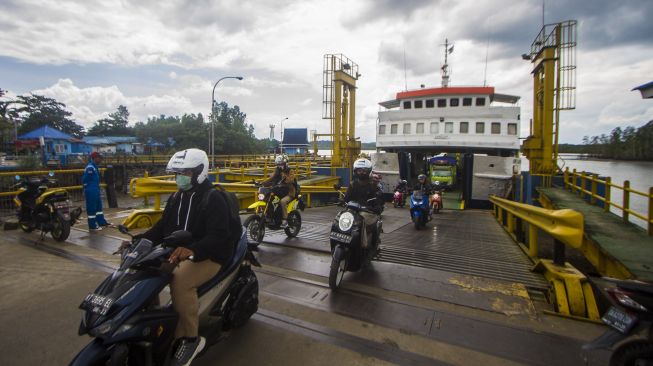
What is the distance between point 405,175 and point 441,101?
457 centimetres

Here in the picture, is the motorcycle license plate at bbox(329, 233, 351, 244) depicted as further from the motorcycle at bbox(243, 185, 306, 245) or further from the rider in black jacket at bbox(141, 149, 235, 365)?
the motorcycle at bbox(243, 185, 306, 245)

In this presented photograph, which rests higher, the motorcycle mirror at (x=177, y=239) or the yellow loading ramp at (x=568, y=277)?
the motorcycle mirror at (x=177, y=239)

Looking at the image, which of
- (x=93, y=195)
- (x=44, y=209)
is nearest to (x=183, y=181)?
(x=44, y=209)

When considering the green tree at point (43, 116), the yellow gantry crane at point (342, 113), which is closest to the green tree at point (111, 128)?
the green tree at point (43, 116)

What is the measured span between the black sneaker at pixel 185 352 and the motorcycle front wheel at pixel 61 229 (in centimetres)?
509

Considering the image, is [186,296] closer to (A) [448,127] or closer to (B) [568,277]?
(B) [568,277]

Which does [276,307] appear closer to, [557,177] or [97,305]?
[97,305]

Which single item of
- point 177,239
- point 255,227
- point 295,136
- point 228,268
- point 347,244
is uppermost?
point 295,136

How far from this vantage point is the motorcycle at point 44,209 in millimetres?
5918

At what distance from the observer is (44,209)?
19.8 ft

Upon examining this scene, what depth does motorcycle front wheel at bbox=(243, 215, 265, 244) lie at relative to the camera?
5.78m

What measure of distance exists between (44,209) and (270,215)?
404 cm

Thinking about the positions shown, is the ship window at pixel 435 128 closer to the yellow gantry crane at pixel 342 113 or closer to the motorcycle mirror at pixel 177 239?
the yellow gantry crane at pixel 342 113

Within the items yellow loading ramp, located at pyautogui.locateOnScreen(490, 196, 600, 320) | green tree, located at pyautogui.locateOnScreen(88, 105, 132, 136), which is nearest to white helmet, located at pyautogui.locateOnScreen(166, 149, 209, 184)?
yellow loading ramp, located at pyautogui.locateOnScreen(490, 196, 600, 320)
